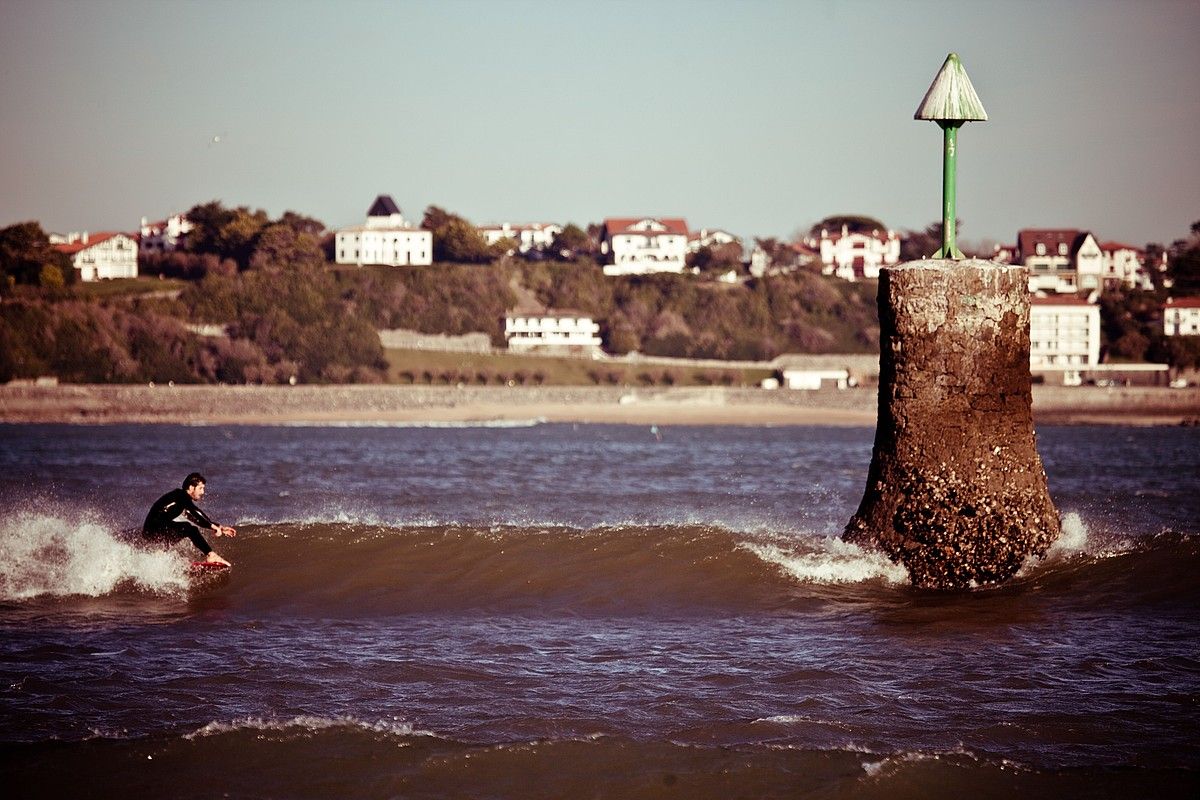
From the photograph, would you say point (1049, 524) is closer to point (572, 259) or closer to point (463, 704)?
point (463, 704)

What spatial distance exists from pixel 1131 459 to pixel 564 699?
38522 mm

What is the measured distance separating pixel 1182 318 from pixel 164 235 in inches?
4079

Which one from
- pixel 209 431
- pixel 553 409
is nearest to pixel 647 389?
pixel 553 409

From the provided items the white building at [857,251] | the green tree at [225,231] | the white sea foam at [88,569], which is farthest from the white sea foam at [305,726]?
the white building at [857,251]

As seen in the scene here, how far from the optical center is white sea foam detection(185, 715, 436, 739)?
9031 mm

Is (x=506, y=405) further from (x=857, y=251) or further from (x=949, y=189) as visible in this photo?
(x=857, y=251)

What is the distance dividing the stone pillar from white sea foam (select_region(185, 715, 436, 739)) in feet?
20.8

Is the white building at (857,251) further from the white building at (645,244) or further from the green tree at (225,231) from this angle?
the green tree at (225,231)

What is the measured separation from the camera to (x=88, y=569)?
560 inches

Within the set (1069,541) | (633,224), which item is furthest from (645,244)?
(1069,541)

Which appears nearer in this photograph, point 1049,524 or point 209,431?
point 1049,524

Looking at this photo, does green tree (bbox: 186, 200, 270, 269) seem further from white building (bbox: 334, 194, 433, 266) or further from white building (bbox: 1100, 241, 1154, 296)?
white building (bbox: 1100, 241, 1154, 296)

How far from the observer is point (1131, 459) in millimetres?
43719

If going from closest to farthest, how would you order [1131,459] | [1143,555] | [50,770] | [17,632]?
1. [50,770]
2. [17,632]
3. [1143,555]
4. [1131,459]
